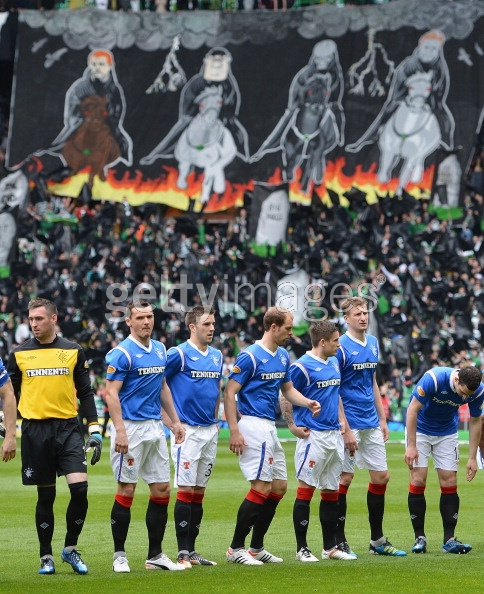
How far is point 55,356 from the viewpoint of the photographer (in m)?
9.12

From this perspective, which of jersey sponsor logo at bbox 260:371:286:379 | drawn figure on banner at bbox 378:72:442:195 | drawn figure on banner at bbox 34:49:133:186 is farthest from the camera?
drawn figure on banner at bbox 34:49:133:186

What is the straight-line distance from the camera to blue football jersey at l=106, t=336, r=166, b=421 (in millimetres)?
9203

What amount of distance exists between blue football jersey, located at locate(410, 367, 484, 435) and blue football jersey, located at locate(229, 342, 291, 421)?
1.25 meters

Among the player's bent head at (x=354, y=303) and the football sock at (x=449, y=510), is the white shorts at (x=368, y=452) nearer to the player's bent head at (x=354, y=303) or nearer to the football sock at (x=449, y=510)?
the football sock at (x=449, y=510)

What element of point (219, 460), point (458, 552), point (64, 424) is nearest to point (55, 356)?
point (64, 424)

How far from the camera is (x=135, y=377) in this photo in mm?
9281

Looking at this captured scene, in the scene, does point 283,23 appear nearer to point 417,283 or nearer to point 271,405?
point 417,283

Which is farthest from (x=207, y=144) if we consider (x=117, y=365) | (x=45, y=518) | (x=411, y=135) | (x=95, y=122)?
(x=45, y=518)

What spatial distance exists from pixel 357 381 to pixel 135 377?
224cm

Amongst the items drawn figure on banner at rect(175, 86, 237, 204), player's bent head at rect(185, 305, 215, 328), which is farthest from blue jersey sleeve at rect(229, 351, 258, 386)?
drawn figure on banner at rect(175, 86, 237, 204)

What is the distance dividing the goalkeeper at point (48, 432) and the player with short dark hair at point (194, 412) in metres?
0.93

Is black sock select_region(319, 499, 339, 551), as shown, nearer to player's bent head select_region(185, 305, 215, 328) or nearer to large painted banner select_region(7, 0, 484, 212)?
player's bent head select_region(185, 305, 215, 328)

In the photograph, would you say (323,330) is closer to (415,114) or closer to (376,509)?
(376,509)

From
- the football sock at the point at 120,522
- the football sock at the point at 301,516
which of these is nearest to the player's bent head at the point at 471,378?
the football sock at the point at 301,516
